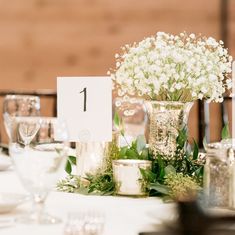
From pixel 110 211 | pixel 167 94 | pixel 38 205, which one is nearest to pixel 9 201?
pixel 38 205

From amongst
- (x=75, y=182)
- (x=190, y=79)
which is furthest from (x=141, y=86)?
(x=75, y=182)

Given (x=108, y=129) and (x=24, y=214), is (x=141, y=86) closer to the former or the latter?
(x=108, y=129)

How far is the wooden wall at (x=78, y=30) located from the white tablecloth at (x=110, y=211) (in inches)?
149

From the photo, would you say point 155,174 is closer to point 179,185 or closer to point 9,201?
point 179,185

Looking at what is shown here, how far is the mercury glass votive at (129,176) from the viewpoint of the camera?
1.40m

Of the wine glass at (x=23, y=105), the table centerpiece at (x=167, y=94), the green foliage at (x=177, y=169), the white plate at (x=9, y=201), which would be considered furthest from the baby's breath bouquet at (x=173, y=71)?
the wine glass at (x=23, y=105)

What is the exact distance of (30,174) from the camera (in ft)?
3.77

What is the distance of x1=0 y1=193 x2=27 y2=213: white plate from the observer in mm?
1205

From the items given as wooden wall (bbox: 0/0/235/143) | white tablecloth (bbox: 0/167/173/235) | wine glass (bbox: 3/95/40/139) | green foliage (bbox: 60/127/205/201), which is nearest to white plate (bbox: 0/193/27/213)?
white tablecloth (bbox: 0/167/173/235)

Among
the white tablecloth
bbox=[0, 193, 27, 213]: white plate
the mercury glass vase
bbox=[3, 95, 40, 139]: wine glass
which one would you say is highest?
bbox=[3, 95, 40, 139]: wine glass

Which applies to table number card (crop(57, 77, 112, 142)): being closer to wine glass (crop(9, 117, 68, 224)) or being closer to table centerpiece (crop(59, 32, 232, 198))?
table centerpiece (crop(59, 32, 232, 198))

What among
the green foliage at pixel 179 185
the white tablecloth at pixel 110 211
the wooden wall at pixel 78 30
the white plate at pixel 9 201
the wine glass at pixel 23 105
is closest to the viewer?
the white tablecloth at pixel 110 211

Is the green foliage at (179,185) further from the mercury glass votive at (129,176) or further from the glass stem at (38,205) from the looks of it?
the glass stem at (38,205)

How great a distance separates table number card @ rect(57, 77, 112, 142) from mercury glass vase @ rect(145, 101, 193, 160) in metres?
0.12
